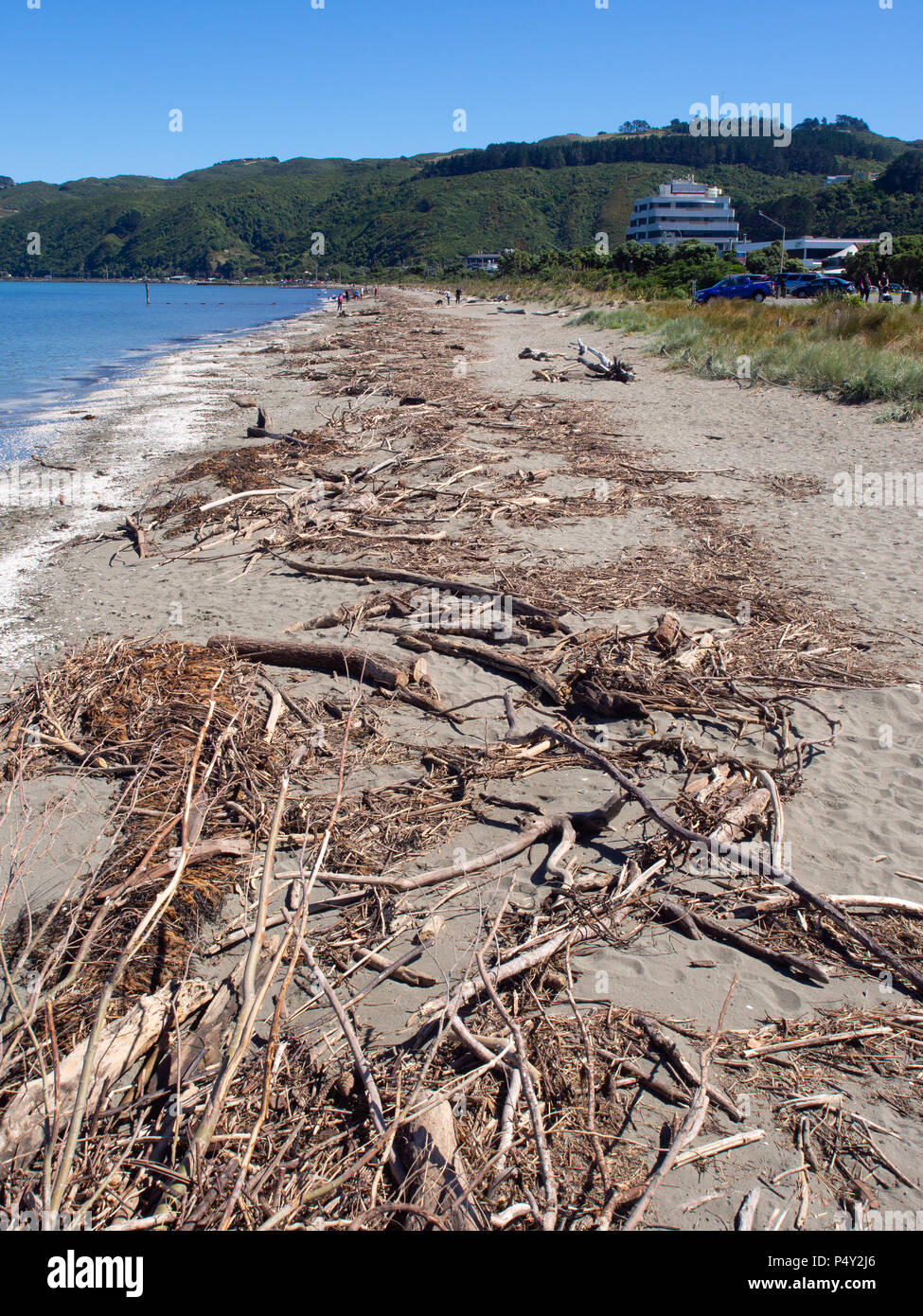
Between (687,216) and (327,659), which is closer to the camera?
(327,659)

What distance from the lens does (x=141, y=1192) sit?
196 centimetres

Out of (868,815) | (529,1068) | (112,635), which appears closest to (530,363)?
(112,635)

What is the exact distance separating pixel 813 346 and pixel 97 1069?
1828 cm

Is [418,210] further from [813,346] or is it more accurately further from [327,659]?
[327,659]

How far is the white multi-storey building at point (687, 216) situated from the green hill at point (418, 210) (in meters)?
5.97

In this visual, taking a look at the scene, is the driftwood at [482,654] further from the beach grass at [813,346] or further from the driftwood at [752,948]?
the beach grass at [813,346]

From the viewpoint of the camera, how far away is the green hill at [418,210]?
12825cm

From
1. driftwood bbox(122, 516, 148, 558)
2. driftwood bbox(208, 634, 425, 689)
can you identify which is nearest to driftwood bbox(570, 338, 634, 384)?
driftwood bbox(122, 516, 148, 558)

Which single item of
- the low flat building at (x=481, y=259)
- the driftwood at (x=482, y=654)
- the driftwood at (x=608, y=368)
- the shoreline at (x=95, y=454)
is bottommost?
the driftwood at (x=482, y=654)

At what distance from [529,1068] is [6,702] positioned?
12.9ft

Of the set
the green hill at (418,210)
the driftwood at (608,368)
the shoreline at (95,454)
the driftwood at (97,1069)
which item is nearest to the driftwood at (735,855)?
the driftwood at (97,1069)

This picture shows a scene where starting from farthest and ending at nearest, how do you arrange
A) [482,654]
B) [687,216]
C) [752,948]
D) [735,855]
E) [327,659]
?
1. [687,216]
2. [482,654]
3. [327,659]
4. [735,855]
5. [752,948]

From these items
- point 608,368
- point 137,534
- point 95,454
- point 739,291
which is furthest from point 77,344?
point 137,534

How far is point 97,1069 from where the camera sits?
2199 mm
